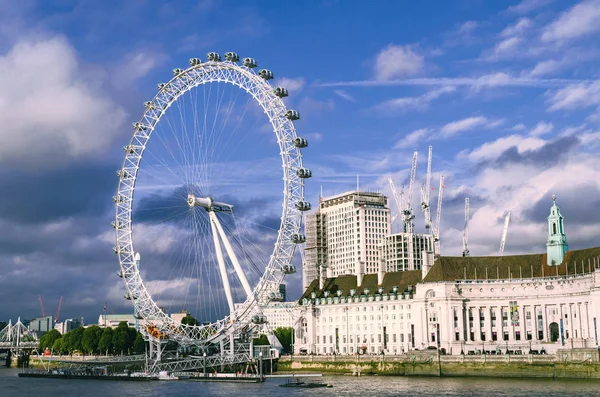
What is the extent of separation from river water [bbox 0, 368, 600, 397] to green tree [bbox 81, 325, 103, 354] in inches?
2230

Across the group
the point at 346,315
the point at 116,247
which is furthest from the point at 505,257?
the point at 116,247

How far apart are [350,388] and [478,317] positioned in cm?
4435

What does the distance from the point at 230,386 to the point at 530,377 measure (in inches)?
1437

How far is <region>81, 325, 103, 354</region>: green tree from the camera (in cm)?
16201

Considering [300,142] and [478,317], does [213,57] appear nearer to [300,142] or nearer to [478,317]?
[300,142]

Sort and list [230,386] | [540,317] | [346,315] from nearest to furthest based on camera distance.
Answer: [230,386], [540,317], [346,315]

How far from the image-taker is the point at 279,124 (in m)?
97.4

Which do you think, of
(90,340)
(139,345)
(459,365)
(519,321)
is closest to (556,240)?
(519,321)

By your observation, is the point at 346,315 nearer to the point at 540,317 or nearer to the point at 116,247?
the point at 540,317

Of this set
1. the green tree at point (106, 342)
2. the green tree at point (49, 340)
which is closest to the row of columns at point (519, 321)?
the green tree at point (106, 342)

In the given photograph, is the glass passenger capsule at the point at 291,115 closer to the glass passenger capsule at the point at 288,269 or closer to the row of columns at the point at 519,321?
the glass passenger capsule at the point at 288,269

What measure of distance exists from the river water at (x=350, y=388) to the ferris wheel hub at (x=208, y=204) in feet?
75.4

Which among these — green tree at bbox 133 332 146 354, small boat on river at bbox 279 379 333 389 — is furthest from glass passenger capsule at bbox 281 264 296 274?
green tree at bbox 133 332 146 354

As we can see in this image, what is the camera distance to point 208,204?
339ft
